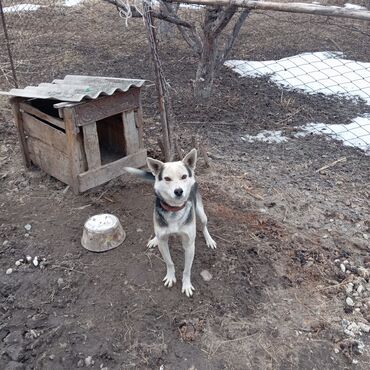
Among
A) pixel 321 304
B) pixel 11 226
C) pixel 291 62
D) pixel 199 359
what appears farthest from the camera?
pixel 291 62

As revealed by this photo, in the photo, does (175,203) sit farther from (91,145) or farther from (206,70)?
(206,70)

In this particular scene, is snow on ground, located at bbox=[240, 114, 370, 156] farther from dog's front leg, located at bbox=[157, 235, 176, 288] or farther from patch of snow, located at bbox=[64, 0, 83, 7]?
patch of snow, located at bbox=[64, 0, 83, 7]

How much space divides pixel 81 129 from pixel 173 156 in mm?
991

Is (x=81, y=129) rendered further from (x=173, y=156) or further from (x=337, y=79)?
(x=337, y=79)

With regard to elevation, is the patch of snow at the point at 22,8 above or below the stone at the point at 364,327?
above

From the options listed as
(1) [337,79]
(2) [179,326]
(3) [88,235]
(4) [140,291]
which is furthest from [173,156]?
(1) [337,79]

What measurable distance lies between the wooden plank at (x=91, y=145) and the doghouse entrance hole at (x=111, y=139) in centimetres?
42

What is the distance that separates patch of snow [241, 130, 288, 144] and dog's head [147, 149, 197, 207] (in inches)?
107

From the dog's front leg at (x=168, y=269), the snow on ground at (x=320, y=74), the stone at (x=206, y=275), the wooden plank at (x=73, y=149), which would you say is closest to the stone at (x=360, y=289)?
the stone at (x=206, y=275)

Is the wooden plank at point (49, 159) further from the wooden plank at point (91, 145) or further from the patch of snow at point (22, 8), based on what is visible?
the patch of snow at point (22, 8)

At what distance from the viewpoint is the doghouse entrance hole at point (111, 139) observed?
477 cm

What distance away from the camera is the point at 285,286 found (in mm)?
3311

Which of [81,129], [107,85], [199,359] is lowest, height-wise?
[199,359]

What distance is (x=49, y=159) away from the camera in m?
4.50
